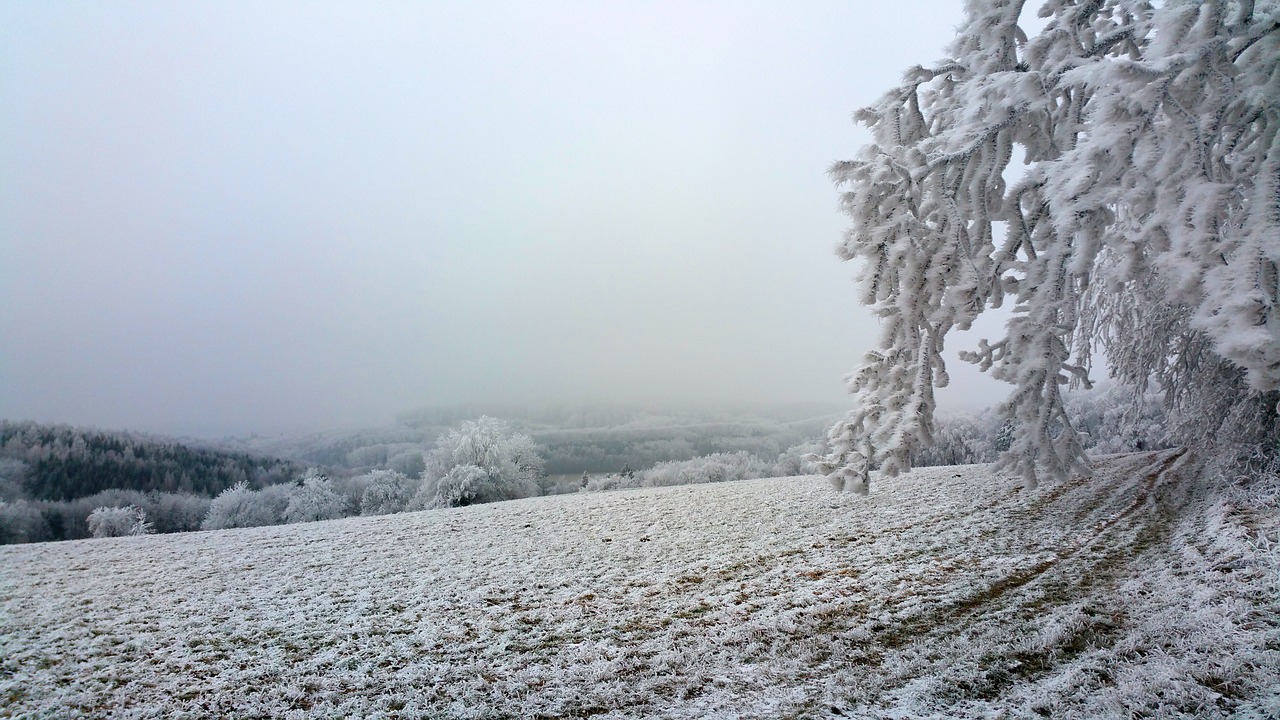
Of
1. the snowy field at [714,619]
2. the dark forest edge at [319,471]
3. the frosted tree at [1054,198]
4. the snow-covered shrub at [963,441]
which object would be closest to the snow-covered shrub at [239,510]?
the dark forest edge at [319,471]

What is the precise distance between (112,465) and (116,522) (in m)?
5.08

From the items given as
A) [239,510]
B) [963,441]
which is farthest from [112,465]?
[963,441]

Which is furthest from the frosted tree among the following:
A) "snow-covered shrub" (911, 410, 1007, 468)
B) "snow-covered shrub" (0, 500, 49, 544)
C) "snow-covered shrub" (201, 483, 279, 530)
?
"snow-covered shrub" (201, 483, 279, 530)

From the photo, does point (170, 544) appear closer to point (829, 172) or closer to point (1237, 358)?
point (829, 172)

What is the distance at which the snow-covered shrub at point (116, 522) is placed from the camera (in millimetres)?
22969

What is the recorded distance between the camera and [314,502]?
95.5 ft

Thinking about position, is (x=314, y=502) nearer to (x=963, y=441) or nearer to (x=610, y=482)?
(x=610, y=482)

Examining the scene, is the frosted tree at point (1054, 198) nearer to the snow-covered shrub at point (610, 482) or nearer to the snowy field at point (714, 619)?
the snowy field at point (714, 619)

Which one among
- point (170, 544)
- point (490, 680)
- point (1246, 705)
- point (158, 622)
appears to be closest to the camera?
point (1246, 705)

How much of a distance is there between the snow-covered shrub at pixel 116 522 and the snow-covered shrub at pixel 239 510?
2.74 metres

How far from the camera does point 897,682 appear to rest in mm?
4719

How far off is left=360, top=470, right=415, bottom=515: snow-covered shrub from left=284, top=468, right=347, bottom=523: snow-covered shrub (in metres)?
1.37

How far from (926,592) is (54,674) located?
10.3m

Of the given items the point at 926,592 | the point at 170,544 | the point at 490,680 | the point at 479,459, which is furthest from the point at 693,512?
the point at 479,459
